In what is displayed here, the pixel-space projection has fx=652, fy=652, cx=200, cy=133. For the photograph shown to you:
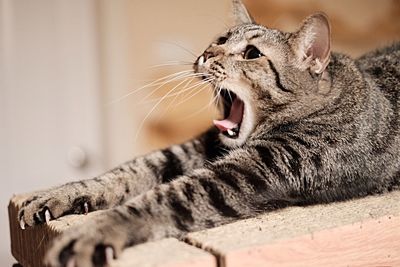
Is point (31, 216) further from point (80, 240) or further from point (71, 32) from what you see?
point (71, 32)

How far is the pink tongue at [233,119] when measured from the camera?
1.12 meters

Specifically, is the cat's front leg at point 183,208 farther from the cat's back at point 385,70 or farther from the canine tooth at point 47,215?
the cat's back at point 385,70

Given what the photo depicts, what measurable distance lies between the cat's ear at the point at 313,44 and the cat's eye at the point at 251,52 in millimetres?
64

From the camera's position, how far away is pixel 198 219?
906mm

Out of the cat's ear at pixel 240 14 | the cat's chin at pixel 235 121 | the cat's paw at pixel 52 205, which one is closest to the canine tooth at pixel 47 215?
the cat's paw at pixel 52 205

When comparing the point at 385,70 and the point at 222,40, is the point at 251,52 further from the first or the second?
the point at 385,70

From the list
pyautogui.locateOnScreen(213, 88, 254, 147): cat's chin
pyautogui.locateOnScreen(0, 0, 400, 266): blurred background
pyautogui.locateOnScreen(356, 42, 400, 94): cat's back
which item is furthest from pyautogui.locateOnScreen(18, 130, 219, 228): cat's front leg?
pyautogui.locateOnScreen(0, 0, 400, 266): blurred background

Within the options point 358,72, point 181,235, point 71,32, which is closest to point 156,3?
point 71,32

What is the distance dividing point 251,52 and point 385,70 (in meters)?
0.30

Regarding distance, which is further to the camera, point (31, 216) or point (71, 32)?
point (71, 32)

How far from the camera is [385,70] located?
124 cm

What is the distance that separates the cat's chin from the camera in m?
1.10

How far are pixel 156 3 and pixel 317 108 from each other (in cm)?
98

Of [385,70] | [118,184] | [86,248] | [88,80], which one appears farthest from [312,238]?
[88,80]
